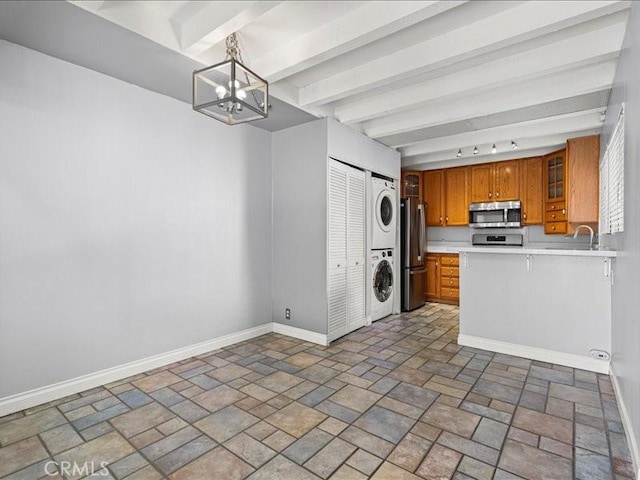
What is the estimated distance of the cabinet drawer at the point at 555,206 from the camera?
191 inches

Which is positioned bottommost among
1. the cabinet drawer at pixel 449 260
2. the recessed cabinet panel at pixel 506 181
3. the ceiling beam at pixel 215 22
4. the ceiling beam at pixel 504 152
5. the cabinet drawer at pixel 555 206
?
the cabinet drawer at pixel 449 260

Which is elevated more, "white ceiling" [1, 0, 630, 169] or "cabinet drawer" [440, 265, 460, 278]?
"white ceiling" [1, 0, 630, 169]

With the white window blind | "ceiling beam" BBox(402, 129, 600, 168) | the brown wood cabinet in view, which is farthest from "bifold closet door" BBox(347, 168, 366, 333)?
the white window blind

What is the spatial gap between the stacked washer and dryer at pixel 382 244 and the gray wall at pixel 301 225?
1101 millimetres

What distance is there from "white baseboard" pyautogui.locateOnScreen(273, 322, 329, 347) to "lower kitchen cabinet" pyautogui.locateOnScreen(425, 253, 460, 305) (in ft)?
10.3

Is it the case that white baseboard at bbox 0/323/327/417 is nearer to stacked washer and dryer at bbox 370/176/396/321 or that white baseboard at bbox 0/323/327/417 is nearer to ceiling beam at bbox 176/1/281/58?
stacked washer and dryer at bbox 370/176/396/321

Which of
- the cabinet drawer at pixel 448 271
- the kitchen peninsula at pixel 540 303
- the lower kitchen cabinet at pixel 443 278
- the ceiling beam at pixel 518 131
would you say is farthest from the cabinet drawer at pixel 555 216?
the kitchen peninsula at pixel 540 303

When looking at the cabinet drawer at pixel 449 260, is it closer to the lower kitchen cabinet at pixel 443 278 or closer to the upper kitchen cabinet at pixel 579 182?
the lower kitchen cabinet at pixel 443 278

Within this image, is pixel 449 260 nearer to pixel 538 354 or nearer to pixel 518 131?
pixel 518 131

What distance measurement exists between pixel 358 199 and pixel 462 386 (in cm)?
251

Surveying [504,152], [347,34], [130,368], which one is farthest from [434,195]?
[130,368]

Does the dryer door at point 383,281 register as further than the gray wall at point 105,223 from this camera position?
Yes

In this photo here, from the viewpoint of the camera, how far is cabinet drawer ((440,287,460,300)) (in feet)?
19.2

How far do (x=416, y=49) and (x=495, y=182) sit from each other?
395cm
